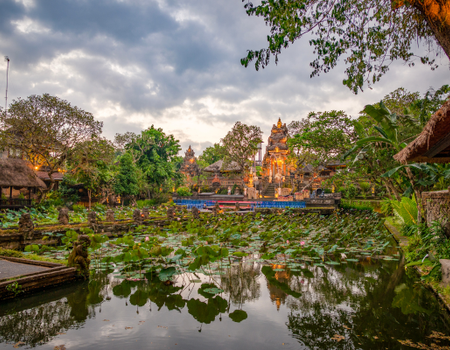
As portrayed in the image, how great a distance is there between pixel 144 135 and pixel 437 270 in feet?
90.8

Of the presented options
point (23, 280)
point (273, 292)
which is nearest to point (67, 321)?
point (23, 280)

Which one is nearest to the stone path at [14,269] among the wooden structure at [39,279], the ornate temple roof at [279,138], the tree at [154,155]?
the wooden structure at [39,279]

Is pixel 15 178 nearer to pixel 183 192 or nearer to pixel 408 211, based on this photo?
pixel 183 192

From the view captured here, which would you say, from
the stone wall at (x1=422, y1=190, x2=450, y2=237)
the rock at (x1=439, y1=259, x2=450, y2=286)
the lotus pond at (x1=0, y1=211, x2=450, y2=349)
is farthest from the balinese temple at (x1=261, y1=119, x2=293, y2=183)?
the rock at (x1=439, y1=259, x2=450, y2=286)

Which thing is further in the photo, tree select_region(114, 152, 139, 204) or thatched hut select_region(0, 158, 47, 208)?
tree select_region(114, 152, 139, 204)

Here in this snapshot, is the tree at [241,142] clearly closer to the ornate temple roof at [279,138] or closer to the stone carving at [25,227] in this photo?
the ornate temple roof at [279,138]

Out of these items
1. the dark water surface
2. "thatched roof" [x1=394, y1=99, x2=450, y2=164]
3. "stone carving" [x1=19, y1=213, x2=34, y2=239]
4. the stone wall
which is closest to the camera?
the dark water surface

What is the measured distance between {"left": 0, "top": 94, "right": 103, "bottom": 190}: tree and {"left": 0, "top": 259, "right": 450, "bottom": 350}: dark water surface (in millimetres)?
14307

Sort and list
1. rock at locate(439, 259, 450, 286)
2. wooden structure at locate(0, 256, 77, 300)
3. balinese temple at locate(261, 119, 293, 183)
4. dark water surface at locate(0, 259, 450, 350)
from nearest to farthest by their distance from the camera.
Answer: dark water surface at locate(0, 259, 450, 350)
rock at locate(439, 259, 450, 286)
wooden structure at locate(0, 256, 77, 300)
balinese temple at locate(261, 119, 293, 183)

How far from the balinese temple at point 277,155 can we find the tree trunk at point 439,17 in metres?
28.8

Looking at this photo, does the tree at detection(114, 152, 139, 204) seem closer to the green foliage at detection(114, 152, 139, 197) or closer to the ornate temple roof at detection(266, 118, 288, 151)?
the green foliage at detection(114, 152, 139, 197)

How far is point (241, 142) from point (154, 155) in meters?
8.89

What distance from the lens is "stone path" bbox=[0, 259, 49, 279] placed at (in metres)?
4.91

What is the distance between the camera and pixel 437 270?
184 inches
